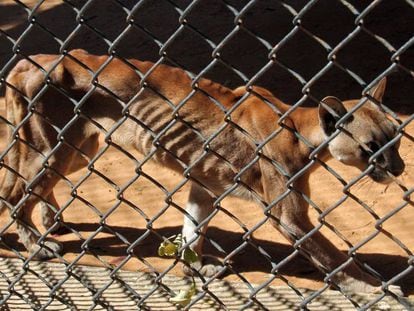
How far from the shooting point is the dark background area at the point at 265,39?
6984 mm

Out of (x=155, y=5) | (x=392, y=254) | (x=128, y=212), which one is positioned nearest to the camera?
(x=392, y=254)

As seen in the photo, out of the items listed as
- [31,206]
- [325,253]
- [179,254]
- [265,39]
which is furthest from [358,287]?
[265,39]

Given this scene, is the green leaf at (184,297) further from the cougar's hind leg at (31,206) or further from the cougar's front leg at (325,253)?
the cougar's hind leg at (31,206)

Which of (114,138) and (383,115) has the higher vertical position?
(383,115)

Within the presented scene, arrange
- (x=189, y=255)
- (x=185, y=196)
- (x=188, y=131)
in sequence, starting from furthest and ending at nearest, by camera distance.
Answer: (x=185, y=196)
(x=188, y=131)
(x=189, y=255)

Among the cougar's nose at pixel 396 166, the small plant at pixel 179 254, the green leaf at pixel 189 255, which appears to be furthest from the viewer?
the cougar's nose at pixel 396 166

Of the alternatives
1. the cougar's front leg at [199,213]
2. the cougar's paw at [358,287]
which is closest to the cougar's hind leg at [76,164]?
the cougar's front leg at [199,213]

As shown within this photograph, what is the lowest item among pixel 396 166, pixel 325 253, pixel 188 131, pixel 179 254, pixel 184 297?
pixel 184 297

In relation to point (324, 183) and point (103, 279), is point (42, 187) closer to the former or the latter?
point (103, 279)

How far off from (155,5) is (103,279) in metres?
5.15

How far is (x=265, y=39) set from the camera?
800 centimetres

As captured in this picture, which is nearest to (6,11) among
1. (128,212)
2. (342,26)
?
(342,26)

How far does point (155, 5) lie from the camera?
29.8 ft

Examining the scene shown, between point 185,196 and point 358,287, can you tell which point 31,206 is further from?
point 358,287
